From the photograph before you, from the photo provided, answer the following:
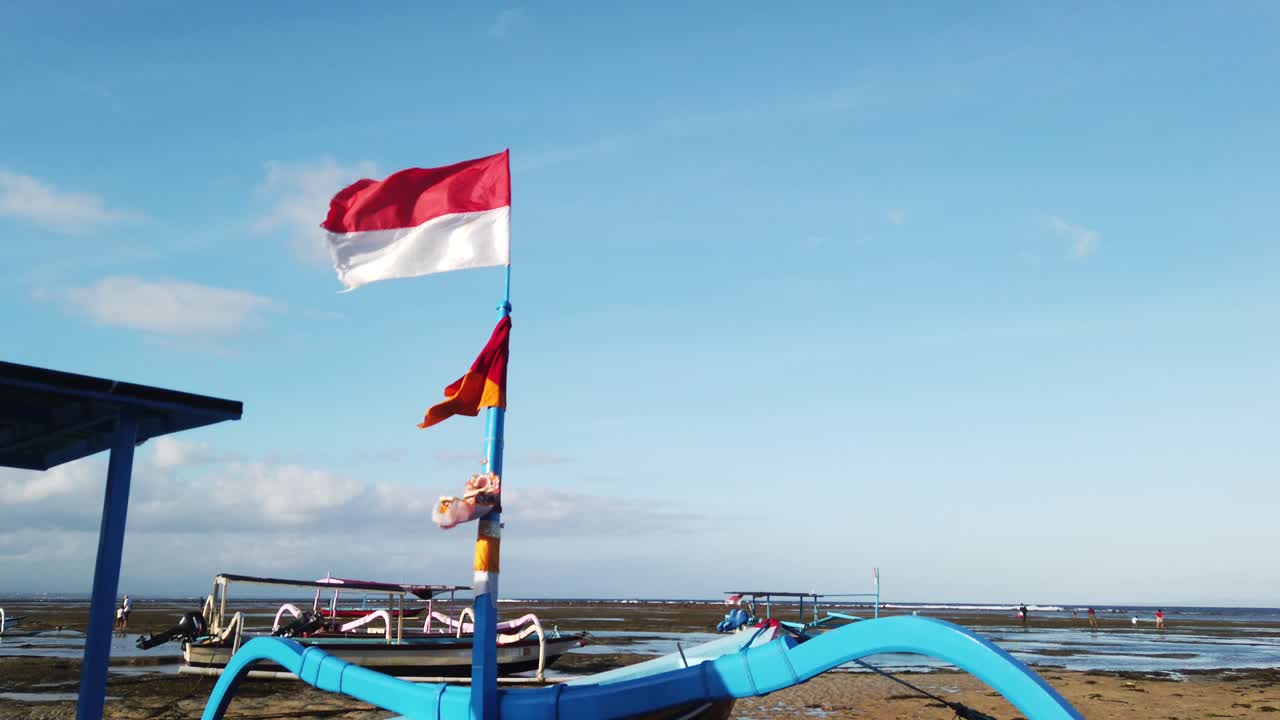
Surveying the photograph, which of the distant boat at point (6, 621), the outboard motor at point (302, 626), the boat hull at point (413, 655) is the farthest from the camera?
the outboard motor at point (302, 626)

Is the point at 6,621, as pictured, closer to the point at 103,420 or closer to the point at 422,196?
the point at 103,420

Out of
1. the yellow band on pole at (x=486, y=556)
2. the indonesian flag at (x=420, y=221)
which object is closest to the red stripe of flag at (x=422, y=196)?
the indonesian flag at (x=420, y=221)

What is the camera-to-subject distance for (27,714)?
17.9 metres

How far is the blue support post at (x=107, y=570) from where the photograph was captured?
26.8ft

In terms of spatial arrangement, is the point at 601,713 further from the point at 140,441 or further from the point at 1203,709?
the point at 1203,709

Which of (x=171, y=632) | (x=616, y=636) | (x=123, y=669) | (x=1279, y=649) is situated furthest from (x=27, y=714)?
(x=1279, y=649)

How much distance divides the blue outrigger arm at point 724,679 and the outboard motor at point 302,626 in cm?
1637

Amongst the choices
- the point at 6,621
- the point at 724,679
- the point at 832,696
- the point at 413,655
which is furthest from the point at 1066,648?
the point at 6,621

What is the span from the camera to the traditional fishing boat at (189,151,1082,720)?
632 cm

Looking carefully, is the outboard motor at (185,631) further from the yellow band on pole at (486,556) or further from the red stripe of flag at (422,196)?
the yellow band on pole at (486,556)

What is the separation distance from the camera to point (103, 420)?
940 centimetres

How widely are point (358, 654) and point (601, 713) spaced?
16.9m

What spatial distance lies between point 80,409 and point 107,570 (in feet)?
5.80

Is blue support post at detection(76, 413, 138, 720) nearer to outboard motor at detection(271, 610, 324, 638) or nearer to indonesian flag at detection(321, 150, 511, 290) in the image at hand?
indonesian flag at detection(321, 150, 511, 290)
